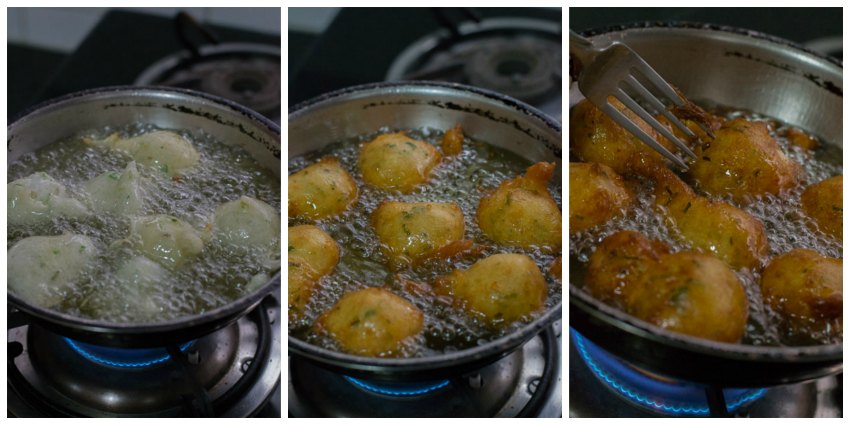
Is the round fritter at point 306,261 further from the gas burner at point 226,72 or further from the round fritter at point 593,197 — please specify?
the gas burner at point 226,72

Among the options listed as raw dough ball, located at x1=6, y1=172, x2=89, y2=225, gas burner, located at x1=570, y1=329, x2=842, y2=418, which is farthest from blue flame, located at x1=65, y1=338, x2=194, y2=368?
gas burner, located at x1=570, y1=329, x2=842, y2=418

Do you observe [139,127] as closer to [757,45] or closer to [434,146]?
[434,146]

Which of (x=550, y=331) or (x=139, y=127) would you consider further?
(x=139, y=127)

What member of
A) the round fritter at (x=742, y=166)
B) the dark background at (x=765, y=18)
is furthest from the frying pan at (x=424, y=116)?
the dark background at (x=765, y=18)

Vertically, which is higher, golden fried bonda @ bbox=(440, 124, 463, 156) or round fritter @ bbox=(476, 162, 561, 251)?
golden fried bonda @ bbox=(440, 124, 463, 156)

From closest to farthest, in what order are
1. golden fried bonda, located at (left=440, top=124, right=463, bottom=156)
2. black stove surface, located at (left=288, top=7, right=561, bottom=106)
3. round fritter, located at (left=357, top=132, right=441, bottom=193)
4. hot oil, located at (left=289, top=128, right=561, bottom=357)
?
hot oil, located at (left=289, top=128, right=561, bottom=357) → round fritter, located at (left=357, top=132, right=441, bottom=193) → golden fried bonda, located at (left=440, top=124, right=463, bottom=156) → black stove surface, located at (left=288, top=7, right=561, bottom=106)

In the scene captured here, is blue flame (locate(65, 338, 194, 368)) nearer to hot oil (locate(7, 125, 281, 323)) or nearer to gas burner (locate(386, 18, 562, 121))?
hot oil (locate(7, 125, 281, 323))
